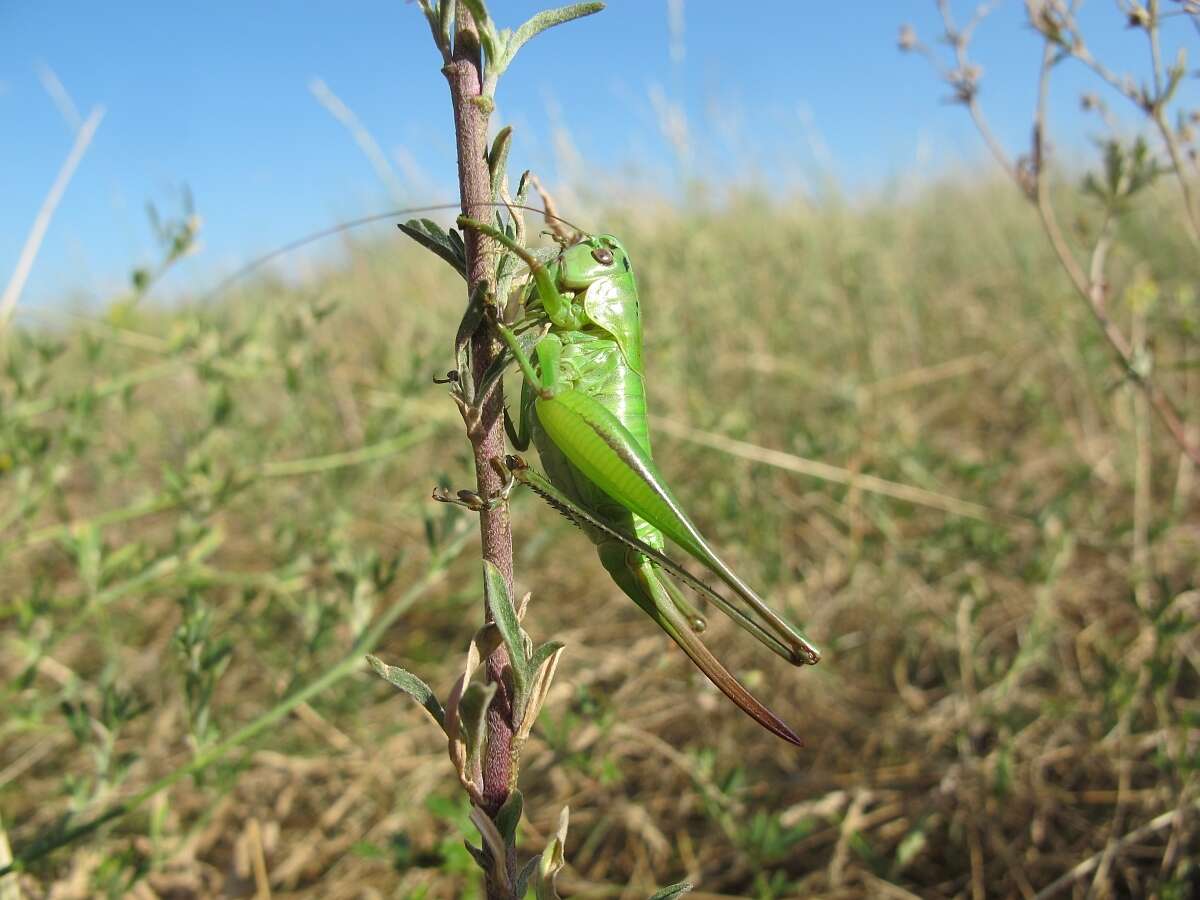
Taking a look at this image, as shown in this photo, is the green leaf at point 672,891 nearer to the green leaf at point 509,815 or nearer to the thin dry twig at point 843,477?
the green leaf at point 509,815

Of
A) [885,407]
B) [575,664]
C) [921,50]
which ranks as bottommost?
[575,664]

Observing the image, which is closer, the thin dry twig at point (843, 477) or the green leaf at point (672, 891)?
the green leaf at point (672, 891)

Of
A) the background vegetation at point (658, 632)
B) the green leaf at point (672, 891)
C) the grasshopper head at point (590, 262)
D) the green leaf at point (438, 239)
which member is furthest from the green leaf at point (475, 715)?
the grasshopper head at point (590, 262)

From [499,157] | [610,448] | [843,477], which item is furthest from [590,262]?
[843,477]

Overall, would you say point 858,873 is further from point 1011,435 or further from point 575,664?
point 1011,435

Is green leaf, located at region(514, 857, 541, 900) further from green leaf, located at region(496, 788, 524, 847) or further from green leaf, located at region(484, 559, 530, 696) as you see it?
green leaf, located at region(484, 559, 530, 696)

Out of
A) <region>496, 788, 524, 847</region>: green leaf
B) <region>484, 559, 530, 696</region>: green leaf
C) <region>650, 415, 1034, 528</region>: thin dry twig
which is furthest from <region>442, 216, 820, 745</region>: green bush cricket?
<region>650, 415, 1034, 528</region>: thin dry twig

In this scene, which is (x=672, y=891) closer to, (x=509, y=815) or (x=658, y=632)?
(x=509, y=815)

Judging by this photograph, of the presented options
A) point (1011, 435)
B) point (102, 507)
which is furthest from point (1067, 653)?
point (102, 507)
